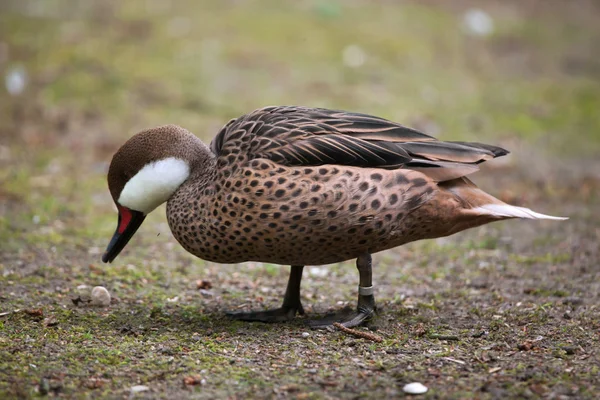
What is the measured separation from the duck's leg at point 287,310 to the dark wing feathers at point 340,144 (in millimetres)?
746

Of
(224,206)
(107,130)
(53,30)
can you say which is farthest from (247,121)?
(53,30)

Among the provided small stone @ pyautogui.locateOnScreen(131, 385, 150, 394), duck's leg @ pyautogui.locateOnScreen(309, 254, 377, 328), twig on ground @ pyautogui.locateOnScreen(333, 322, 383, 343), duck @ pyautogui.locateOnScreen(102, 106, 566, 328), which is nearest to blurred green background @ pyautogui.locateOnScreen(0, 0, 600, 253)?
duck @ pyautogui.locateOnScreen(102, 106, 566, 328)

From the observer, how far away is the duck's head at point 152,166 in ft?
A: 15.0

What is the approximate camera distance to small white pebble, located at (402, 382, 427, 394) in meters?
3.50

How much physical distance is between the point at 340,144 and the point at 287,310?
1.05 metres

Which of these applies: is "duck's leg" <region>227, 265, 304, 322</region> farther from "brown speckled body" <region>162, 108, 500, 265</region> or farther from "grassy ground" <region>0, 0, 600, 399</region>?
"brown speckled body" <region>162, 108, 500, 265</region>

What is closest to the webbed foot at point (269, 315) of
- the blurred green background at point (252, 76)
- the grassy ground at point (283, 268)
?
the grassy ground at point (283, 268)

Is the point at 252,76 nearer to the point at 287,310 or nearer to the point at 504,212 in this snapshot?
the point at 287,310

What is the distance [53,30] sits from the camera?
11078mm

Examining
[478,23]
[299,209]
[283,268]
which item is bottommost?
[283,268]

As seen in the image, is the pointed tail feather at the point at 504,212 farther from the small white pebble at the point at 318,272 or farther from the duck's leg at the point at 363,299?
the small white pebble at the point at 318,272

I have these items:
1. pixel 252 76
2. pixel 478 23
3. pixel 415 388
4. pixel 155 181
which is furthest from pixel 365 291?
pixel 478 23

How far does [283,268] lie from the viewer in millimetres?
6059

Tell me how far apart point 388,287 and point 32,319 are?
7.52 ft
